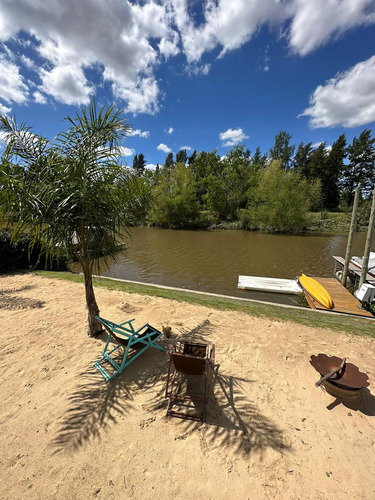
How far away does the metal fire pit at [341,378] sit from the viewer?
2961mm

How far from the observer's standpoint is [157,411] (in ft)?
9.37

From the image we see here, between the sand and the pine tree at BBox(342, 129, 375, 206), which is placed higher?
the pine tree at BBox(342, 129, 375, 206)

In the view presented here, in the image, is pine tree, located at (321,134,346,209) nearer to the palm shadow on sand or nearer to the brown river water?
the brown river water

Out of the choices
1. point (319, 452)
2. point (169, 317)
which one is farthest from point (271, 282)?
point (319, 452)

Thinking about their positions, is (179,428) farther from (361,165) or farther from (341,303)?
(361,165)

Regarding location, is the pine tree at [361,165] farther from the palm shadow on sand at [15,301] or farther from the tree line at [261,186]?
the palm shadow on sand at [15,301]

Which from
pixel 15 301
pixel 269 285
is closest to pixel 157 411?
pixel 15 301

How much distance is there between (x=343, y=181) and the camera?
49.8 m

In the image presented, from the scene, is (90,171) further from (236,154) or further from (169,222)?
(236,154)

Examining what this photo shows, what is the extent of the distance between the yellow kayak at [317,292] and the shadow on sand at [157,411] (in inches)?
220

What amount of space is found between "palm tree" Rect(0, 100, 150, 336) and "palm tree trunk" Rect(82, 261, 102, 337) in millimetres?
201

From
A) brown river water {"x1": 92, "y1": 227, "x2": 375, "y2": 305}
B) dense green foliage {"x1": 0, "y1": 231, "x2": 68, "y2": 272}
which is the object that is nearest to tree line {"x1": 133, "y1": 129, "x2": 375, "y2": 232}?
brown river water {"x1": 92, "y1": 227, "x2": 375, "y2": 305}

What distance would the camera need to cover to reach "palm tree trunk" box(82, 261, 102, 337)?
4125 mm

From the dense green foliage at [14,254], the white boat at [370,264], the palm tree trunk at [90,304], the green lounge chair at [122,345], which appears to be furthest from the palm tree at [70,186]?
the white boat at [370,264]
